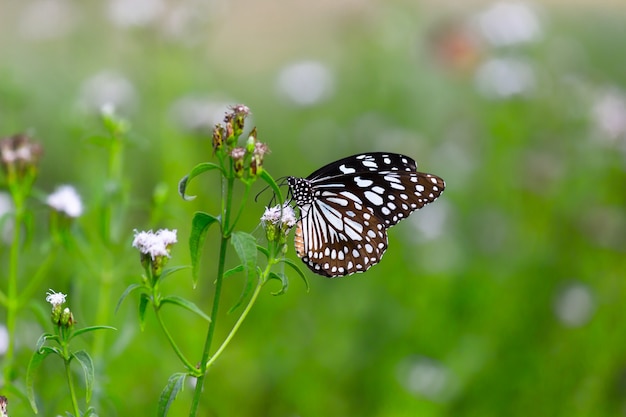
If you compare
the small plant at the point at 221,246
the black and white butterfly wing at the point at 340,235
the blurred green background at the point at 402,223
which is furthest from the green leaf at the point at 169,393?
the black and white butterfly wing at the point at 340,235

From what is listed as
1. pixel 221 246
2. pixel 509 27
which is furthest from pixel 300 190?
pixel 509 27

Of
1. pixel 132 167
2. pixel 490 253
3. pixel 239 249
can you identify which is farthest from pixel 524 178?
pixel 239 249

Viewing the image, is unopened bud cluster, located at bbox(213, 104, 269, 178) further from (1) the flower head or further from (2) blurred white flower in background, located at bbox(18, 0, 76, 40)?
(2) blurred white flower in background, located at bbox(18, 0, 76, 40)

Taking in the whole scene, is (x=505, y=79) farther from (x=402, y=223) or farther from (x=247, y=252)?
(x=247, y=252)

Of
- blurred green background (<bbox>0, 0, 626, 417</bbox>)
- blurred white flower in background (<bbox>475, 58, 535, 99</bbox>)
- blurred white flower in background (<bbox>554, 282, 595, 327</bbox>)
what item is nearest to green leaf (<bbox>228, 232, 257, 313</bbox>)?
blurred green background (<bbox>0, 0, 626, 417</bbox>)

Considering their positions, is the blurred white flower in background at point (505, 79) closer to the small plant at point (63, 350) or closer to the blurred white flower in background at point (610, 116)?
the blurred white flower in background at point (610, 116)
